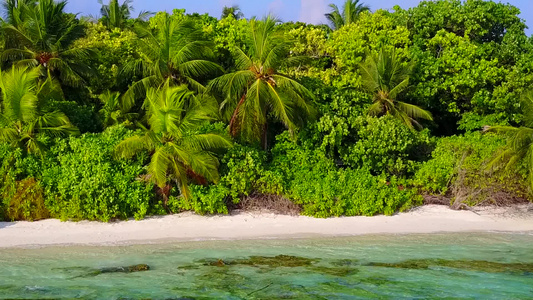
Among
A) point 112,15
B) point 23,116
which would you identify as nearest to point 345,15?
point 112,15

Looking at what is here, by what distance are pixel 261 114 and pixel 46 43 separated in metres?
9.29

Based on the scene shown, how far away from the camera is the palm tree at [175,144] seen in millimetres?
15070

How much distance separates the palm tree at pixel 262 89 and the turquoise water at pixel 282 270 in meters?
4.72

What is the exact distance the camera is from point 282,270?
11891 millimetres

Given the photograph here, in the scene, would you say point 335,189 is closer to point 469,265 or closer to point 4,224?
point 469,265

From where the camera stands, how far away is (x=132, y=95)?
67.4ft

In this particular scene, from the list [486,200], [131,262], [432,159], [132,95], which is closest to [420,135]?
[432,159]

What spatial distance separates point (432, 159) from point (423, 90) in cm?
546

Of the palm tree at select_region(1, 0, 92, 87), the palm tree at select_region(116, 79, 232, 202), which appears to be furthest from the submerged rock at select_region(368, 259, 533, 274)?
the palm tree at select_region(1, 0, 92, 87)

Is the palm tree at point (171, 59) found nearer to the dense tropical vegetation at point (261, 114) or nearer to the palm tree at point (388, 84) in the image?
the dense tropical vegetation at point (261, 114)

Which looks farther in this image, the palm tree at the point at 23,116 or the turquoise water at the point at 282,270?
the palm tree at the point at 23,116

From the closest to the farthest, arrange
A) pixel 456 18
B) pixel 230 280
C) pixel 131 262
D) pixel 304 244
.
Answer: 1. pixel 230 280
2. pixel 131 262
3. pixel 304 244
4. pixel 456 18

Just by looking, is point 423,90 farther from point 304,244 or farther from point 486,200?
point 304,244

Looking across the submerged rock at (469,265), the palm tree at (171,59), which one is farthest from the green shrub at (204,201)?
the palm tree at (171,59)
